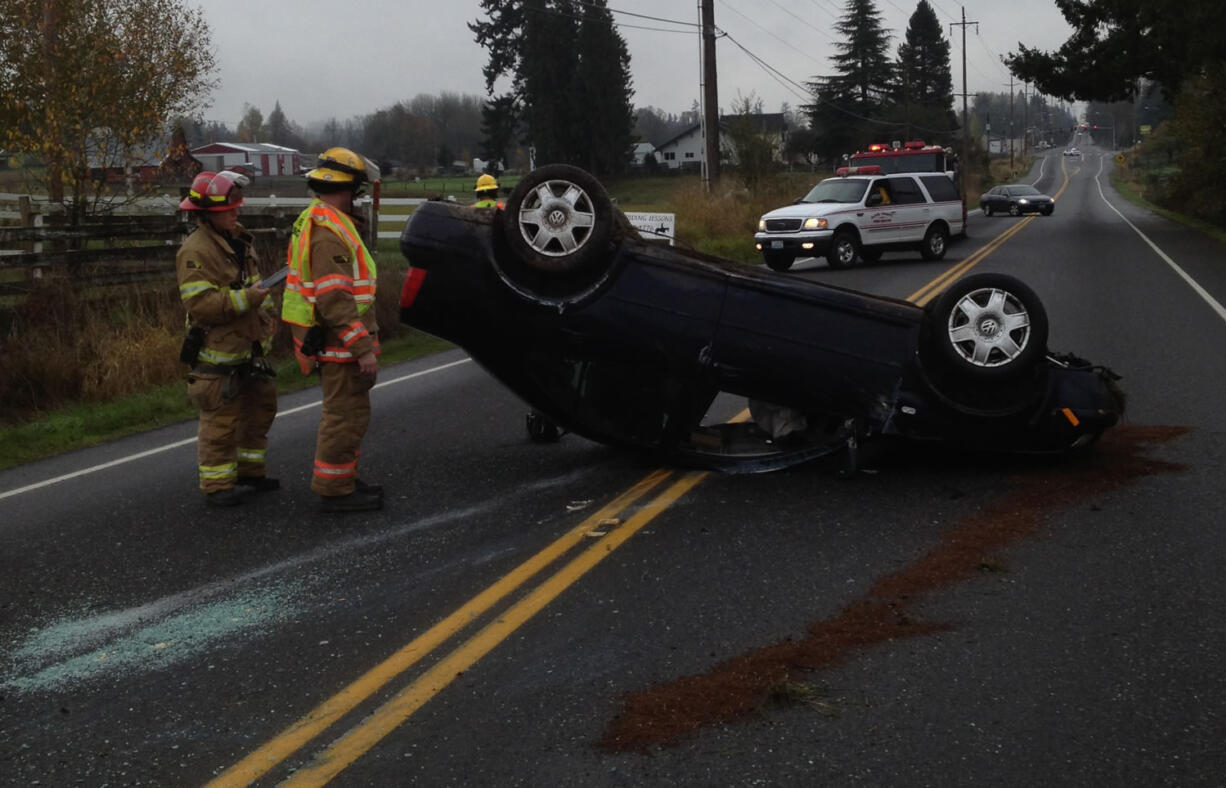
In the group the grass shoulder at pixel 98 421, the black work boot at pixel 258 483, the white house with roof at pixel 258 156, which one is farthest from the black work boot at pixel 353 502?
the white house with roof at pixel 258 156

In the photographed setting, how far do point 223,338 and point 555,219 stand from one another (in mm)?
1928

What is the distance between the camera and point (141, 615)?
16.3ft

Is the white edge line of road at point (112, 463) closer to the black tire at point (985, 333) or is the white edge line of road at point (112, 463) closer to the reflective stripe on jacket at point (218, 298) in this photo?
the reflective stripe on jacket at point (218, 298)

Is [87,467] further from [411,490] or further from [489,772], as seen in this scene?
[489,772]

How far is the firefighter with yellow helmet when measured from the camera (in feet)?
20.3

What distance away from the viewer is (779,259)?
76.8 ft

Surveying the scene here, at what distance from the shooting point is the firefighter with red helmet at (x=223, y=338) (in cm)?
654

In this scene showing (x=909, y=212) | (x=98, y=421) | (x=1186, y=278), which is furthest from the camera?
(x=909, y=212)

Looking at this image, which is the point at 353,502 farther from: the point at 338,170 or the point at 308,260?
the point at 338,170

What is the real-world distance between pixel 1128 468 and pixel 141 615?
5037 mm

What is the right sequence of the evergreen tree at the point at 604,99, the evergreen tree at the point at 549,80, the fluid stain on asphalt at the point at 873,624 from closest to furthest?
the fluid stain on asphalt at the point at 873,624
the evergreen tree at the point at 549,80
the evergreen tree at the point at 604,99

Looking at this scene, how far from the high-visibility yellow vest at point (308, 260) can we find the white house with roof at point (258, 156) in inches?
3236

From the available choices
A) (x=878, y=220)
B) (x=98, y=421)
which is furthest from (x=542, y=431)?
(x=878, y=220)

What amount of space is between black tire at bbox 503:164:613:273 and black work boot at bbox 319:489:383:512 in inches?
57.5
